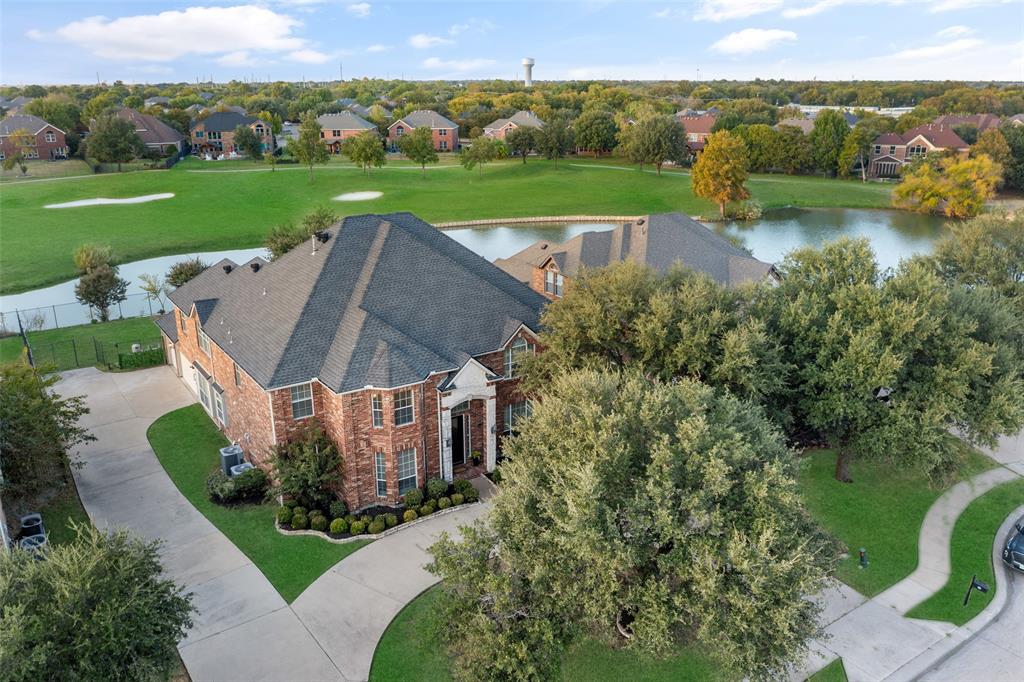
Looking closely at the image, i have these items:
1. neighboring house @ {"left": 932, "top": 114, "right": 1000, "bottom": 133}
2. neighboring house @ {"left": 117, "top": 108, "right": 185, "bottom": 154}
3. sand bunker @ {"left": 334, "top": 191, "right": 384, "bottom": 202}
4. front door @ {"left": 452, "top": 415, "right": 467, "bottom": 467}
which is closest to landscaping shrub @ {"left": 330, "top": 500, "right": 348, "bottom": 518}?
front door @ {"left": 452, "top": 415, "right": 467, "bottom": 467}

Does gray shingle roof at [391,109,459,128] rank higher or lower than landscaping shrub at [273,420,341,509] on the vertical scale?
higher

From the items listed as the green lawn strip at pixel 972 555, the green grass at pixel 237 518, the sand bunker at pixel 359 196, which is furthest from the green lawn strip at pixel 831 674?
the sand bunker at pixel 359 196

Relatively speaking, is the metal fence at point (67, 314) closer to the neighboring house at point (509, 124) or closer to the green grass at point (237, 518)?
the green grass at point (237, 518)

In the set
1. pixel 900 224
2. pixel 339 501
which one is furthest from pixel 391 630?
pixel 900 224

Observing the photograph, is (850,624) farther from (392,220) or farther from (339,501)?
(392,220)

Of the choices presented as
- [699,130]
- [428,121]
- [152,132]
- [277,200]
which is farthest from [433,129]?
[277,200]

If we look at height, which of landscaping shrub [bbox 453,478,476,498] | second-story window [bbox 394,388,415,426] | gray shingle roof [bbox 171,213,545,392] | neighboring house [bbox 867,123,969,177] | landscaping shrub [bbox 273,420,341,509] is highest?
neighboring house [bbox 867,123,969,177]

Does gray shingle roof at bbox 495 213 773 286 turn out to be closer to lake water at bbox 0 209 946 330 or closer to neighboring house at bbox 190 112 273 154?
lake water at bbox 0 209 946 330

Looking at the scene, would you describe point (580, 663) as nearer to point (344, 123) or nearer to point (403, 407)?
point (403, 407)
